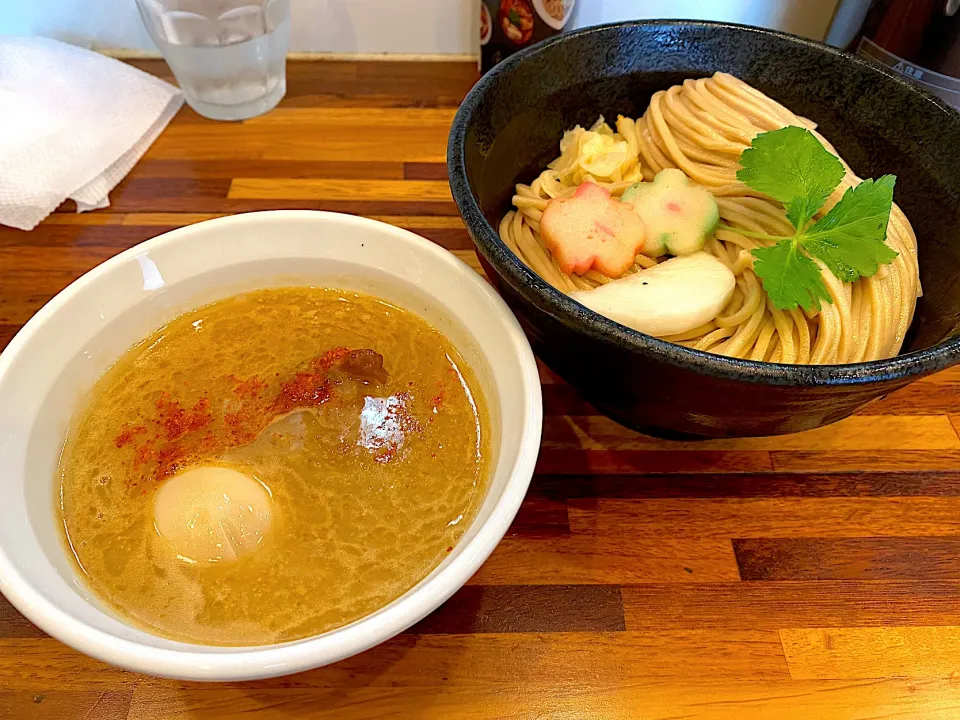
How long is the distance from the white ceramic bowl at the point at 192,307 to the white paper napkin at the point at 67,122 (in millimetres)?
698

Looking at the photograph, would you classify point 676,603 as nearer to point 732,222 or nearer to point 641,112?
point 732,222

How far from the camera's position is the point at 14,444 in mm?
900

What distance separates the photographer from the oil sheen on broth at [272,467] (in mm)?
879

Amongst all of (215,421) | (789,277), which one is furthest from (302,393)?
(789,277)

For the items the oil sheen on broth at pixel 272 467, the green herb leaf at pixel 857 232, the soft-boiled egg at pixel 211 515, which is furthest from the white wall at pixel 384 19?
the soft-boiled egg at pixel 211 515

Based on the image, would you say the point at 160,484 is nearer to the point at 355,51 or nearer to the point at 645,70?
the point at 645,70

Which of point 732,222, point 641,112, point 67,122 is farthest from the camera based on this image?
point 67,122

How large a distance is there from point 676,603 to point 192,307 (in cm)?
91

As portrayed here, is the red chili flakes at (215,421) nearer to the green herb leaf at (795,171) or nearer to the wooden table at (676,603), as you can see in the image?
the wooden table at (676,603)

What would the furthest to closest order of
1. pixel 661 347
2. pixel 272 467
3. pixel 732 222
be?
1. pixel 732 222
2. pixel 272 467
3. pixel 661 347

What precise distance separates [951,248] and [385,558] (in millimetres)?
1061

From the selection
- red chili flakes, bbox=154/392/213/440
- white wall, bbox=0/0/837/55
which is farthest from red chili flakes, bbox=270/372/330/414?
white wall, bbox=0/0/837/55

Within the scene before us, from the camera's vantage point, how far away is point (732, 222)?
1.28m

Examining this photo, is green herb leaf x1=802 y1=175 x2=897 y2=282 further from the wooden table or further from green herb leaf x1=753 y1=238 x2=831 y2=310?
the wooden table
